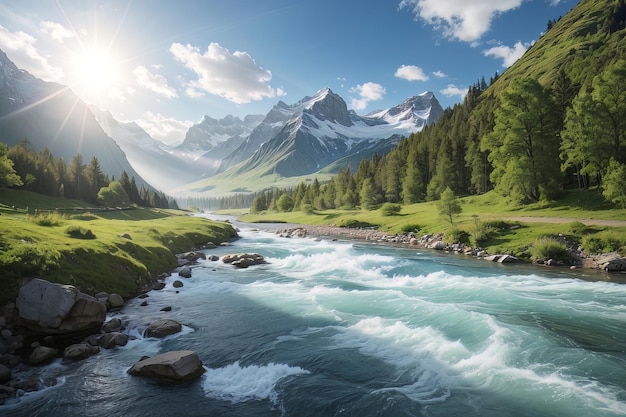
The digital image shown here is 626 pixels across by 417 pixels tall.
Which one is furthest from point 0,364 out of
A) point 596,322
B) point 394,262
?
point 394,262

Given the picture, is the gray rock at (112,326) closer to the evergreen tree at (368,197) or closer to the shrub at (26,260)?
the shrub at (26,260)

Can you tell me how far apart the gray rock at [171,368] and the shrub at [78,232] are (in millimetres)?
21713

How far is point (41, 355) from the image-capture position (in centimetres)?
1562

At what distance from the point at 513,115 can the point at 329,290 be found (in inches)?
2085

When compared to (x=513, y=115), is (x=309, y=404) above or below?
below

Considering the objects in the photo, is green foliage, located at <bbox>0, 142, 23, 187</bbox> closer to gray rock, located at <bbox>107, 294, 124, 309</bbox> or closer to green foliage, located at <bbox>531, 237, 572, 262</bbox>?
gray rock, located at <bbox>107, 294, 124, 309</bbox>

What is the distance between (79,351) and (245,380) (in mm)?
8494

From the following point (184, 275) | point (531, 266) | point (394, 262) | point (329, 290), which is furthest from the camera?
point (394, 262)

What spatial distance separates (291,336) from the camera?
63.1 feet

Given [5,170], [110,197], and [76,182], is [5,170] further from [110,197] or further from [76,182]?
[76,182]

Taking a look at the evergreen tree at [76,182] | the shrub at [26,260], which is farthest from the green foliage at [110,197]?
the shrub at [26,260]

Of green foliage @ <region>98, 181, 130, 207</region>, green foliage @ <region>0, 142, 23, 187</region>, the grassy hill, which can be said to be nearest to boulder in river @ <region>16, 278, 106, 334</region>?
the grassy hill

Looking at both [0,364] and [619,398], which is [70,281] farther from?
[619,398]

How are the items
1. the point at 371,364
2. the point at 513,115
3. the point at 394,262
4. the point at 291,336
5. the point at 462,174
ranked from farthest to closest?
the point at 462,174 → the point at 513,115 → the point at 394,262 → the point at 291,336 → the point at 371,364
